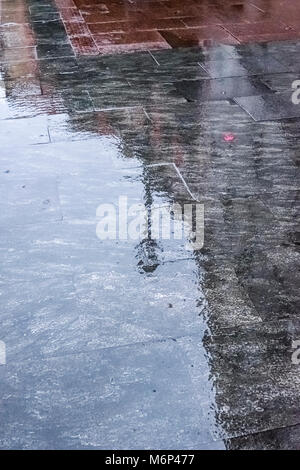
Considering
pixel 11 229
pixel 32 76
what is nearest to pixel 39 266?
pixel 11 229

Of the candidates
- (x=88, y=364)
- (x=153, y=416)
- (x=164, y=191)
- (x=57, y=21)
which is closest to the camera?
→ (x=153, y=416)

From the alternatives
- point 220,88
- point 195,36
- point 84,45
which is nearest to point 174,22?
point 195,36

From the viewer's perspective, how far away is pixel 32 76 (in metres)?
9.25

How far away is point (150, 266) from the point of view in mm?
4699

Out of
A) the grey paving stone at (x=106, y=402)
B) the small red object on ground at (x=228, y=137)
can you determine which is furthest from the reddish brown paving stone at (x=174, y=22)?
the grey paving stone at (x=106, y=402)

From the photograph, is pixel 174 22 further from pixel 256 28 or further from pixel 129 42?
pixel 129 42

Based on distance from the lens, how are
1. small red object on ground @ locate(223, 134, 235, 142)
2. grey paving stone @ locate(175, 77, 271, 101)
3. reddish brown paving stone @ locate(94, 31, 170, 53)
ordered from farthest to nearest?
reddish brown paving stone @ locate(94, 31, 170, 53) → grey paving stone @ locate(175, 77, 271, 101) → small red object on ground @ locate(223, 134, 235, 142)

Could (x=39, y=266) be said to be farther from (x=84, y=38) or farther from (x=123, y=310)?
(x=84, y=38)

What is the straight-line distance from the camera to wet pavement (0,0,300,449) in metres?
3.41

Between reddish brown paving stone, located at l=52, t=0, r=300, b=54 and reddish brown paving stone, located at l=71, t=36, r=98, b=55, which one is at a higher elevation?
reddish brown paving stone, located at l=71, t=36, r=98, b=55

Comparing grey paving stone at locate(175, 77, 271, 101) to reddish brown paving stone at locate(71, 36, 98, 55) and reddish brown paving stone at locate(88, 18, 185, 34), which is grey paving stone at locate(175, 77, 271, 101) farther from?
reddish brown paving stone at locate(88, 18, 185, 34)

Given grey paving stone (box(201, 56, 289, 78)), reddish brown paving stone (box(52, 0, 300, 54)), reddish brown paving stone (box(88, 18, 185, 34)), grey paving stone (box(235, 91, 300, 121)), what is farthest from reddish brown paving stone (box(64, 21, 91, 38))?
grey paving stone (box(235, 91, 300, 121))
